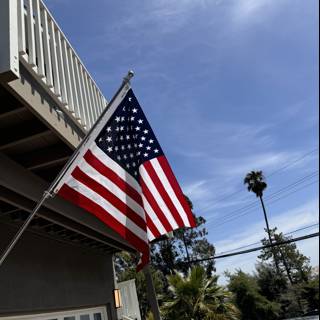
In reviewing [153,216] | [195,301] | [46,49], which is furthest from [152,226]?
[195,301]

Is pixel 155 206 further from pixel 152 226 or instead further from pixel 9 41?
pixel 9 41

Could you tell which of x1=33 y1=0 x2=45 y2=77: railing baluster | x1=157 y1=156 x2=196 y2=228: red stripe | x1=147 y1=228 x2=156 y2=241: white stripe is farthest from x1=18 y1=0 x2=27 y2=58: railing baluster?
x1=147 y1=228 x2=156 y2=241: white stripe

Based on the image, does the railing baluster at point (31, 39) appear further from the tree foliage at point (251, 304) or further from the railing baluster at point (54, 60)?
the tree foliage at point (251, 304)

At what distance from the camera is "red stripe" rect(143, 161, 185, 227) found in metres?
4.52

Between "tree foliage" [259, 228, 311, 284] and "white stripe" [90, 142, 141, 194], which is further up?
"tree foliage" [259, 228, 311, 284]

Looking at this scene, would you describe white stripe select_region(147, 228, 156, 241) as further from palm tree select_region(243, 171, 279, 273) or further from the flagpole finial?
palm tree select_region(243, 171, 279, 273)

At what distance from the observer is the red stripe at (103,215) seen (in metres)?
3.56

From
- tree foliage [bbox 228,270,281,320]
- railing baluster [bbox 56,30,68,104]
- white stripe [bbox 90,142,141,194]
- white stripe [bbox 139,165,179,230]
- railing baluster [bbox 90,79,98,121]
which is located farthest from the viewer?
tree foliage [bbox 228,270,281,320]

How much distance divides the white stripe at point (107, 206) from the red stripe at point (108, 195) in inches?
1.2

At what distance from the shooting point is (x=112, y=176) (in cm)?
393

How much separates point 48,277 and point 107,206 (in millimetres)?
2765

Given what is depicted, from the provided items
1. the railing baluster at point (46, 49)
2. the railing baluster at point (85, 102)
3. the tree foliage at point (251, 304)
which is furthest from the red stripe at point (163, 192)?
the tree foliage at point (251, 304)

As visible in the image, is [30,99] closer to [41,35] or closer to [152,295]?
[41,35]

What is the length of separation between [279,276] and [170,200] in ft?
129
